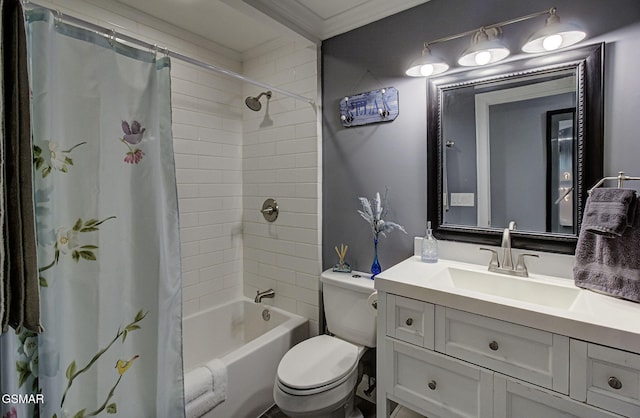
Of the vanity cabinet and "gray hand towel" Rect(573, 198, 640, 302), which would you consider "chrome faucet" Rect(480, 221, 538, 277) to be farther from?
the vanity cabinet

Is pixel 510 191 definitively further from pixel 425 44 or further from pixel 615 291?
pixel 425 44

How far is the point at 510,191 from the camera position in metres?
1.51

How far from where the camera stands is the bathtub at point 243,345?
1721 mm

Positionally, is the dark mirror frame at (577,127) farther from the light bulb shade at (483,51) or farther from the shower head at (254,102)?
the shower head at (254,102)

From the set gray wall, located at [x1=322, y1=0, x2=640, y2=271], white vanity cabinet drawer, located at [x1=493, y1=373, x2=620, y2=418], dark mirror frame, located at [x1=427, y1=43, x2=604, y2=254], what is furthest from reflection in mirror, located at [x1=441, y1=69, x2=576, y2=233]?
white vanity cabinet drawer, located at [x1=493, y1=373, x2=620, y2=418]

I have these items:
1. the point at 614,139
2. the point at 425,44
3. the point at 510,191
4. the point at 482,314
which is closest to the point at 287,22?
the point at 425,44

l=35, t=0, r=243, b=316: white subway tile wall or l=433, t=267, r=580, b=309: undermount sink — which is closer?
l=433, t=267, r=580, b=309: undermount sink

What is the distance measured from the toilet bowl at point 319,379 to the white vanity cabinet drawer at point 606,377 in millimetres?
937

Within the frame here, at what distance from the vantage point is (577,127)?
133cm

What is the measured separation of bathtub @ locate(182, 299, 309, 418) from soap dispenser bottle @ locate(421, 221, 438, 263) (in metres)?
0.98

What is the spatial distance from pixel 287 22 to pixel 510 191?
1.53 meters

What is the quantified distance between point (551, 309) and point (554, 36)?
3.49 feet

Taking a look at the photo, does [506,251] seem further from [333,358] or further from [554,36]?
[333,358]

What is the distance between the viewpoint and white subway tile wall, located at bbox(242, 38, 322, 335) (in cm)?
216
